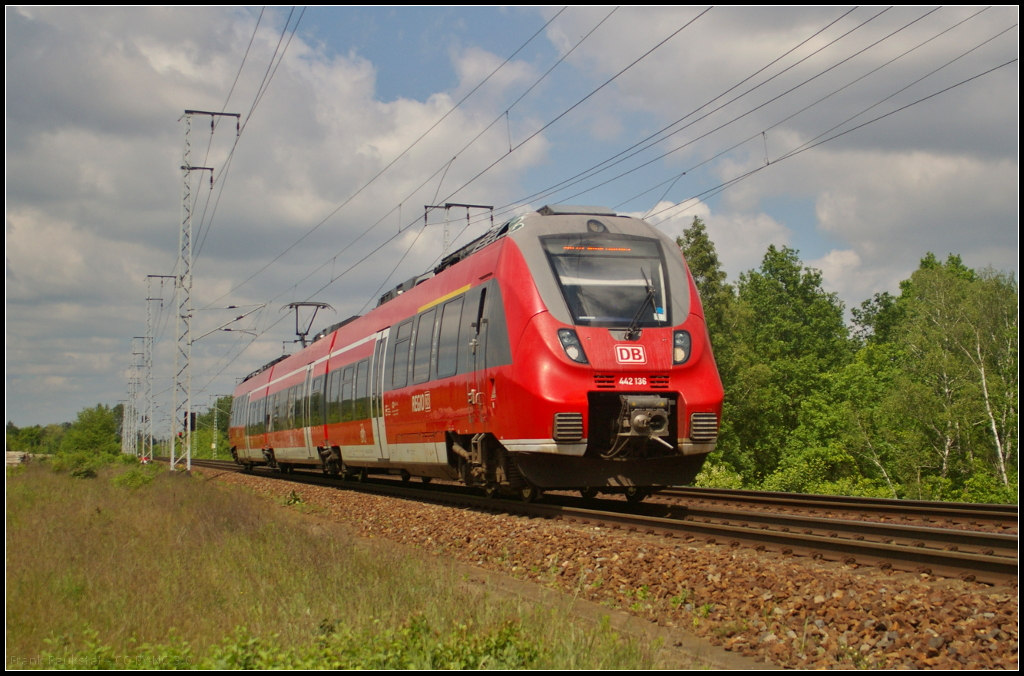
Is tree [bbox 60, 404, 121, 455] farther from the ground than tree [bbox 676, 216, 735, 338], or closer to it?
closer to it

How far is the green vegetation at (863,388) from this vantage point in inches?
1362

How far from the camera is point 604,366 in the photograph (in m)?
10.7

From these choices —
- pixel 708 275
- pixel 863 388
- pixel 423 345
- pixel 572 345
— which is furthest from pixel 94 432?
pixel 572 345

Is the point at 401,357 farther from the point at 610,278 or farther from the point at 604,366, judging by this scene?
the point at 604,366

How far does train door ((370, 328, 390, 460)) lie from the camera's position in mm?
17172

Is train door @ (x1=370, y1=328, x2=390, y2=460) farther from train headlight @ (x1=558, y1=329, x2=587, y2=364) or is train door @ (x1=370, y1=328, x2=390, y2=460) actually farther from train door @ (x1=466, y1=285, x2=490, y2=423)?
train headlight @ (x1=558, y1=329, x2=587, y2=364)

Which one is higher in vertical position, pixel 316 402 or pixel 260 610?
pixel 316 402

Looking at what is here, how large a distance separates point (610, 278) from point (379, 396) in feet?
24.5

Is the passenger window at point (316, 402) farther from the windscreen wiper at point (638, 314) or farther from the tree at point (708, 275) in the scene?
the tree at point (708, 275)

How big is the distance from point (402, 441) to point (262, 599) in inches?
366

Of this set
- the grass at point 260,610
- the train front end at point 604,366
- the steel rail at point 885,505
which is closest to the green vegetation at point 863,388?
the steel rail at point 885,505

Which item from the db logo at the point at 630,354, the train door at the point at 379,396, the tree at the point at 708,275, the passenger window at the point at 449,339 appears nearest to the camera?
the db logo at the point at 630,354

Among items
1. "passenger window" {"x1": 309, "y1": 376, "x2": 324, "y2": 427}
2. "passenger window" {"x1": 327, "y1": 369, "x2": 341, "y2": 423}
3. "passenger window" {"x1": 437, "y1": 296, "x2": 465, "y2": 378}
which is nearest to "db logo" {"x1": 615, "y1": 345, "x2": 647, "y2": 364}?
"passenger window" {"x1": 437, "y1": 296, "x2": 465, "y2": 378}

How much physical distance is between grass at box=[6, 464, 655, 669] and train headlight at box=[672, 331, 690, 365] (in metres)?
4.36
